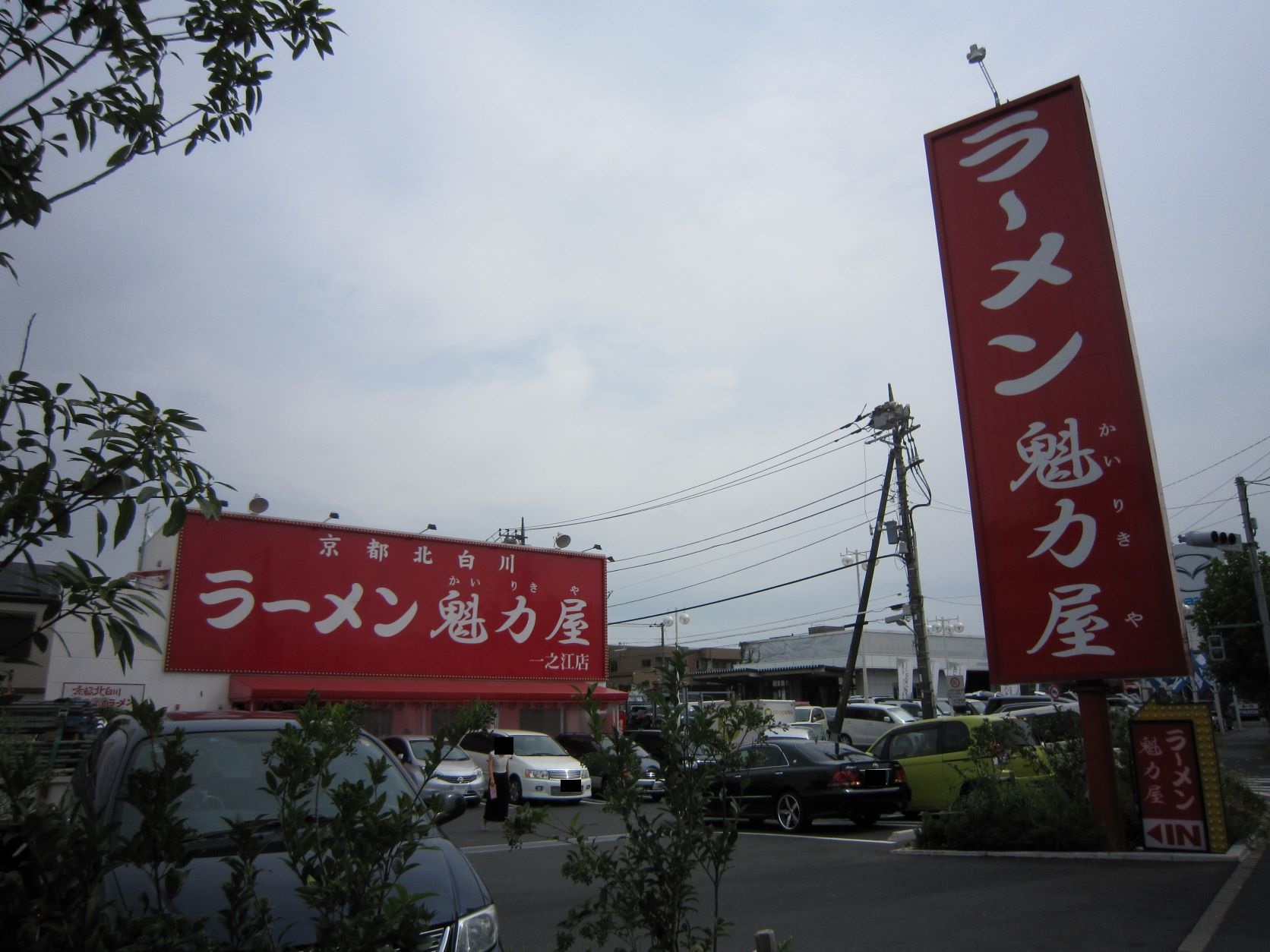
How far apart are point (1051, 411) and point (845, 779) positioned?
237 inches

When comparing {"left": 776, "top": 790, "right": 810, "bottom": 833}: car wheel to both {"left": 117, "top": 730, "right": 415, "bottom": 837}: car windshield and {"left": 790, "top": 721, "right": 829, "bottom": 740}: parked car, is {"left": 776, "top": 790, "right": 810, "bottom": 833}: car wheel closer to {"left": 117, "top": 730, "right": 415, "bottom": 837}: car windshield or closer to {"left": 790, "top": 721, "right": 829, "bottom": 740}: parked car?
{"left": 117, "top": 730, "right": 415, "bottom": 837}: car windshield

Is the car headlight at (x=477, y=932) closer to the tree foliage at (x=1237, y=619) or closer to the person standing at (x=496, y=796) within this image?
the person standing at (x=496, y=796)

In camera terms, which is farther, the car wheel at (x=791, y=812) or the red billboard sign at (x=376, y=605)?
the red billboard sign at (x=376, y=605)

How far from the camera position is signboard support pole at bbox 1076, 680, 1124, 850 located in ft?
31.7

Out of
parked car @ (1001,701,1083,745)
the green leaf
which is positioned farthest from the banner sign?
the green leaf

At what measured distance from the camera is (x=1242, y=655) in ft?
118

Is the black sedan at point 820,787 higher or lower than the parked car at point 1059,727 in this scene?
lower

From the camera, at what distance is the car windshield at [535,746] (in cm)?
2095

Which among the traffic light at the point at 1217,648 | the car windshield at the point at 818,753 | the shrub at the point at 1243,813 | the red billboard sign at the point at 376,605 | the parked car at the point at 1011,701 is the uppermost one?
the red billboard sign at the point at 376,605

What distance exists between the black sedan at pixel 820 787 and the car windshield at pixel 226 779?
9261 mm

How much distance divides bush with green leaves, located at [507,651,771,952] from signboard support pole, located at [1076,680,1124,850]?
753 centimetres

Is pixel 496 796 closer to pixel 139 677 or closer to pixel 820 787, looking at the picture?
pixel 820 787

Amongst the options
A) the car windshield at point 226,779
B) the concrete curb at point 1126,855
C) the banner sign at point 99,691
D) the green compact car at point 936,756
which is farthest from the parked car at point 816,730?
the car windshield at point 226,779

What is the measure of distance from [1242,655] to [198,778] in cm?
4050
